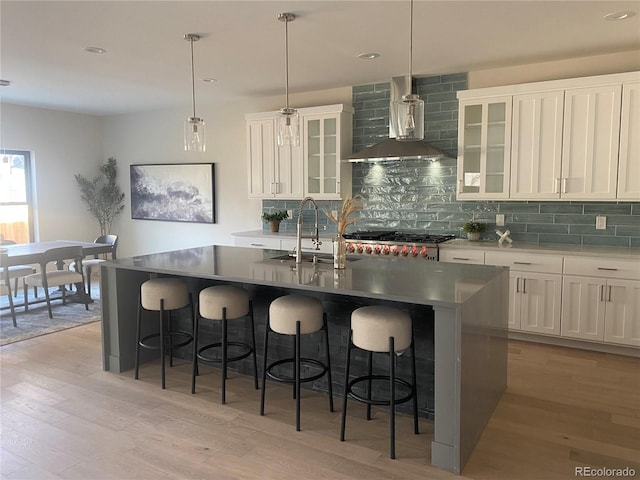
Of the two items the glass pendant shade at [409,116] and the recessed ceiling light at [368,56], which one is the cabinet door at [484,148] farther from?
the glass pendant shade at [409,116]

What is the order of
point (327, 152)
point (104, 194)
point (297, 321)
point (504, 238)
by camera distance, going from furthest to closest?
1. point (104, 194)
2. point (327, 152)
3. point (504, 238)
4. point (297, 321)

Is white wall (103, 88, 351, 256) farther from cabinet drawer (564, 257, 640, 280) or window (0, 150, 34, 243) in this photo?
cabinet drawer (564, 257, 640, 280)

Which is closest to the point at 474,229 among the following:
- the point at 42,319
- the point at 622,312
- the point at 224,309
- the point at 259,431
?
the point at 622,312

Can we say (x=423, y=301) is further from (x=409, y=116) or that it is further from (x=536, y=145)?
(x=536, y=145)

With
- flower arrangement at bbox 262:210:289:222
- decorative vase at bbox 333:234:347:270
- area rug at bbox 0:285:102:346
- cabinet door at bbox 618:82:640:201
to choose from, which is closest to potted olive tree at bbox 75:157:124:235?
area rug at bbox 0:285:102:346

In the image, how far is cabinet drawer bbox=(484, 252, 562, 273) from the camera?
4.32m

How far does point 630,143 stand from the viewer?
4.15m

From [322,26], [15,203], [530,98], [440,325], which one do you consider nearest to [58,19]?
[322,26]

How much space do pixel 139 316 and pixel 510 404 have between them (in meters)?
2.74

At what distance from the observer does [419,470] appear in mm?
2510

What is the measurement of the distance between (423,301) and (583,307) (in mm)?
2501

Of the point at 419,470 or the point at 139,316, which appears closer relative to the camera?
the point at 419,470

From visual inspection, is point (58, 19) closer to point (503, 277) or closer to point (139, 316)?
point (139, 316)

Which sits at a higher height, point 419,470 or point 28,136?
point 28,136
